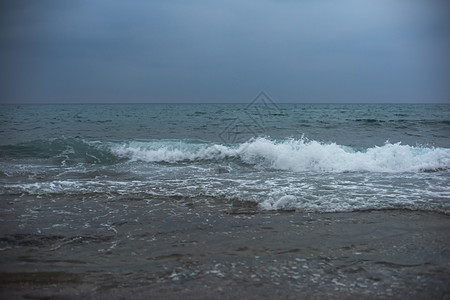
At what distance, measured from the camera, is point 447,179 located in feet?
28.1

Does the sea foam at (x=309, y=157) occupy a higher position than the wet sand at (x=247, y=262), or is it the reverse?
the sea foam at (x=309, y=157)

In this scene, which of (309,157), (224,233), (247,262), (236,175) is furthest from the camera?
(309,157)

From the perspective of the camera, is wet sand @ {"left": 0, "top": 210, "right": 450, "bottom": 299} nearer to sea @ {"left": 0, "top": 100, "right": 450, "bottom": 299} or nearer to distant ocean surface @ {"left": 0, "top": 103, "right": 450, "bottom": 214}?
sea @ {"left": 0, "top": 100, "right": 450, "bottom": 299}

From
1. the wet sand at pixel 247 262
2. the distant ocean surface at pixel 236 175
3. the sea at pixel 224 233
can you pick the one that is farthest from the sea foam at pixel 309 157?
the wet sand at pixel 247 262

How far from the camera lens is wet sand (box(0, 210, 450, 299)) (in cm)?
303

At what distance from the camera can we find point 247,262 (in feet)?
12.0

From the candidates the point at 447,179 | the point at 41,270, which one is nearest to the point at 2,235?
the point at 41,270

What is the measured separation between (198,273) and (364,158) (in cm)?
968

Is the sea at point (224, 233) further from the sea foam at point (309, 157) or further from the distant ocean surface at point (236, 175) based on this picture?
the sea foam at point (309, 157)

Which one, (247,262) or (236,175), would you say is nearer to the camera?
(247,262)

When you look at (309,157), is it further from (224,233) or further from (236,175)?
(224,233)

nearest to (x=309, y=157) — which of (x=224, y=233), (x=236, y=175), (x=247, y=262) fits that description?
(x=236, y=175)

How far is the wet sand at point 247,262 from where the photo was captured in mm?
3025

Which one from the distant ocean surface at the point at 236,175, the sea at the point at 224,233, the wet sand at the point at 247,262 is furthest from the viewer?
the distant ocean surface at the point at 236,175
